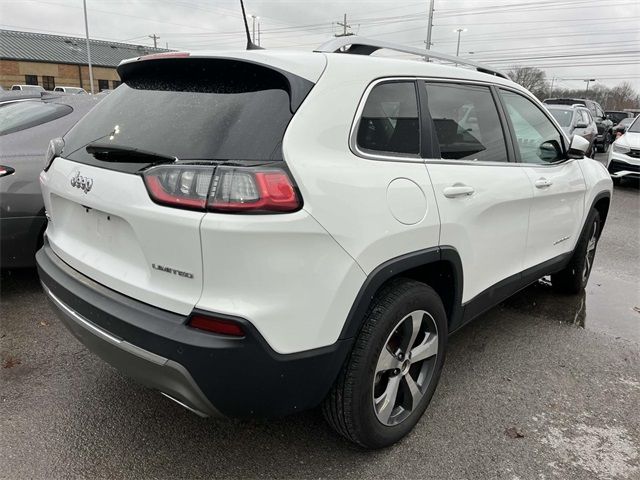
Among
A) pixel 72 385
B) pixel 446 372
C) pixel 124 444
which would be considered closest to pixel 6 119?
pixel 72 385

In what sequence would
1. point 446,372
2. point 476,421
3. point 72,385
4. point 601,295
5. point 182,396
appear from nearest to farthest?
point 182,396 → point 476,421 → point 72,385 → point 446,372 → point 601,295

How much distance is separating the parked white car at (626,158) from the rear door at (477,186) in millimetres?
9086

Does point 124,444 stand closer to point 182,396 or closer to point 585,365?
point 182,396

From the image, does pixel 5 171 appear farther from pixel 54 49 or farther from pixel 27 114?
pixel 54 49

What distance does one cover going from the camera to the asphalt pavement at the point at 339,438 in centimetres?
234

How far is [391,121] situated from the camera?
232 cm

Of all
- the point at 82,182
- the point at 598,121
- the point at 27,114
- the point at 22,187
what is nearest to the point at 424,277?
the point at 82,182

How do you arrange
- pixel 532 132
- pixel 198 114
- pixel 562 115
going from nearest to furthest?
pixel 198 114 → pixel 532 132 → pixel 562 115

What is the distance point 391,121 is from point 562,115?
12037 mm

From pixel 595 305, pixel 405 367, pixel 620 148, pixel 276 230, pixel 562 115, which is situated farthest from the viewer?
pixel 562 115

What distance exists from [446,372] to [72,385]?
2.25m

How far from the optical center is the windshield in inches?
484

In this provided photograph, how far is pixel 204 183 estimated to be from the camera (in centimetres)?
178

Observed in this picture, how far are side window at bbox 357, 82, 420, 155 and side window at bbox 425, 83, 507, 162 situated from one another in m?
0.17
